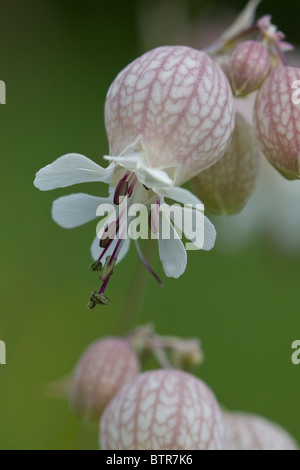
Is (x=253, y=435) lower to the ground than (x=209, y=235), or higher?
lower

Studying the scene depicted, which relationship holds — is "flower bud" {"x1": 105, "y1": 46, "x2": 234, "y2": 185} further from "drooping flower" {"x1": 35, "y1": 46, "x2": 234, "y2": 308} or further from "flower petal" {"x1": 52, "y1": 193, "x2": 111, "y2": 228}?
"flower petal" {"x1": 52, "y1": 193, "x2": 111, "y2": 228}

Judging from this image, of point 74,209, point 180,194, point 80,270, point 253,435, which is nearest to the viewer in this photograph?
point 180,194

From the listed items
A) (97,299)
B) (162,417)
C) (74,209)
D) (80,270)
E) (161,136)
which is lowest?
(80,270)

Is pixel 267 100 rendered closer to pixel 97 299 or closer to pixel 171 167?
pixel 171 167

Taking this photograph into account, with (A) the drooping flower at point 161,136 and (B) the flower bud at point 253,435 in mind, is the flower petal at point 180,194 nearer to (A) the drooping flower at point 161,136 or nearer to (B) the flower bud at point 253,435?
(A) the drooping flower at point 161,136

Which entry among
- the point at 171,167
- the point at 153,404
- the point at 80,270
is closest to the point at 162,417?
the point at 153,404

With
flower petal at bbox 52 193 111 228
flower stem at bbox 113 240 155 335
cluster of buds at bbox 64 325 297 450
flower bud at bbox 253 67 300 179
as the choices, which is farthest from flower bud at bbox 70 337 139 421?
flower bud at bbox 253 67 300 179

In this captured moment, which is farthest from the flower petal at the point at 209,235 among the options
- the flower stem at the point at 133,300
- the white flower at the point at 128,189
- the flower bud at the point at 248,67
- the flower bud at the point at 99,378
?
the flower stem at the point at 133,300
